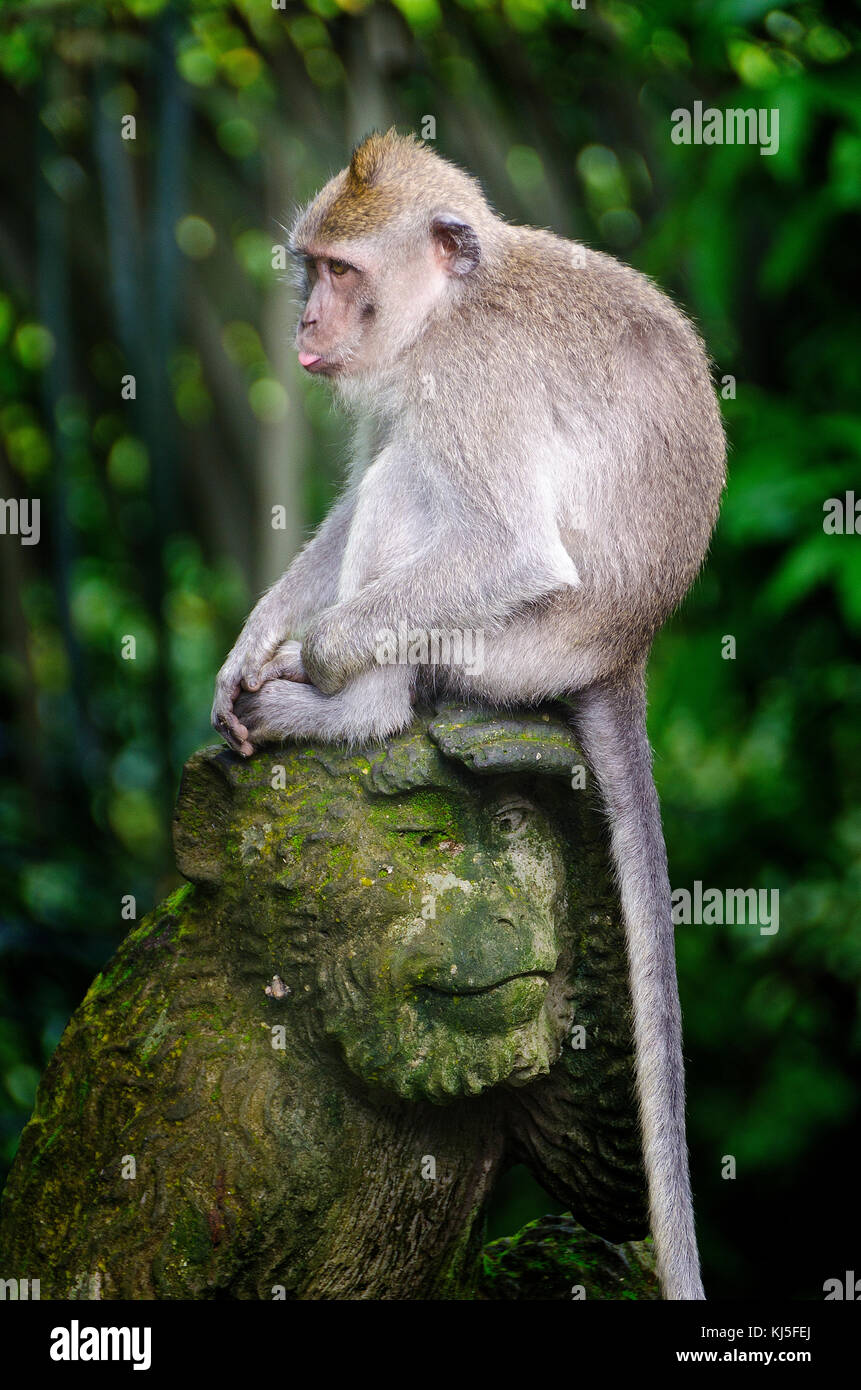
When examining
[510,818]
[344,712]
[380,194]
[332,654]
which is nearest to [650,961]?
[510,818]

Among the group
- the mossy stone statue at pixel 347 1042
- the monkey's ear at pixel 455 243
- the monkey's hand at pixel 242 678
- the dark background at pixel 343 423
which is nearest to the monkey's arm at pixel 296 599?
the monkey's hand at pixel 242 678

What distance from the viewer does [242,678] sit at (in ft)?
10.7

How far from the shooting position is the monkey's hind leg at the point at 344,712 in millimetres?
3066

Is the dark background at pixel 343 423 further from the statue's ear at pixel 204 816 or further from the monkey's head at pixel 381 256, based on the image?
the statue's ear at pixel 204 816

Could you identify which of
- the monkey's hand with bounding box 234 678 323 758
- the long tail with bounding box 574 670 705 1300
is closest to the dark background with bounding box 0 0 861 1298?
the monkey's hand with bounding box 234 678 323 758

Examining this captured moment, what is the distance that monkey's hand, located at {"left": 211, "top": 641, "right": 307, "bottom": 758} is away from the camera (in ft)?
10.2

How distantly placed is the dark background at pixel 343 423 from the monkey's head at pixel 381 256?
520mm

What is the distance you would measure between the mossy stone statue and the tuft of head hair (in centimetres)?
128

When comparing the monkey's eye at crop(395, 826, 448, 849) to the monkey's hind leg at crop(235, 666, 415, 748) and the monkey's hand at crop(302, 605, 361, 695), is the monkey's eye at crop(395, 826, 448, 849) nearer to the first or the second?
the monkey's hind leg at crop(235, 666, 415, 748)

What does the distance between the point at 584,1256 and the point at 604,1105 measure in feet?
2.12

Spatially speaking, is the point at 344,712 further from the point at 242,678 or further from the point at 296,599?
the point at 296,599

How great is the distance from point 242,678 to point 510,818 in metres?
0.77

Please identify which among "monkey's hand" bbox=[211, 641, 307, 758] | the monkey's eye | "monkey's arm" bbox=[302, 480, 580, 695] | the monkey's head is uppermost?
the monkey's head

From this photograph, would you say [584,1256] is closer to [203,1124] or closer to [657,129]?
[203,1124]
